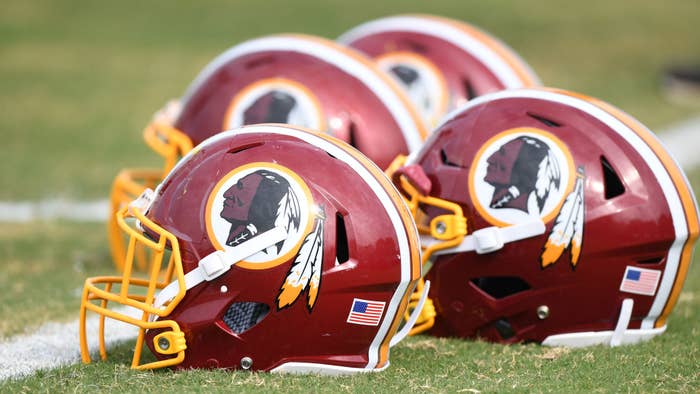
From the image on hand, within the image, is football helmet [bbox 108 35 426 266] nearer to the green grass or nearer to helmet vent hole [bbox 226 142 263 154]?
helmet vent hole [bbox 226 142 263 154]

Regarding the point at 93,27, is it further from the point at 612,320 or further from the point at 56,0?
the point at 612,320

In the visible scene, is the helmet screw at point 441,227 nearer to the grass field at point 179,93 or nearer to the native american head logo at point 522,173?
the native american head logo at point 522,173

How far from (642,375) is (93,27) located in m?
12.6

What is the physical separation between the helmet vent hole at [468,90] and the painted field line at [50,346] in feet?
8.07

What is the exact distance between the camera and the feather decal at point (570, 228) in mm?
3633

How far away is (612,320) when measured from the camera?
374cm

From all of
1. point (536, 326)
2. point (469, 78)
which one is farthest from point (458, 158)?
point (469, 78)

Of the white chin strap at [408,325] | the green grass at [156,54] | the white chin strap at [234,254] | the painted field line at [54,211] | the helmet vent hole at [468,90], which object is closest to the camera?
the white chin strap at [234,254]

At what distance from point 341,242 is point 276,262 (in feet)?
0.80

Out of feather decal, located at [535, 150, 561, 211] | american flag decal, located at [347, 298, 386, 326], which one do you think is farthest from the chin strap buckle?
feather decal, located at [535, 150, 561, 211]

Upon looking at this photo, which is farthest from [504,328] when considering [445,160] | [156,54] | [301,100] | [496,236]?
[156,54]

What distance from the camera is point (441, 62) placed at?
19.0 feet

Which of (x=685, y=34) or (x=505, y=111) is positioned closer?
(x=505, y=111)

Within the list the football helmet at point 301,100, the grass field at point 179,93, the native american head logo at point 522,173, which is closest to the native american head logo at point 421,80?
the football helmet at point 301,100
